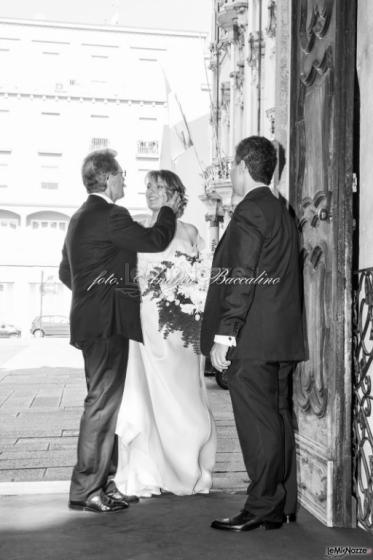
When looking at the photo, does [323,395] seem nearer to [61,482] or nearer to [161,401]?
[161,401]

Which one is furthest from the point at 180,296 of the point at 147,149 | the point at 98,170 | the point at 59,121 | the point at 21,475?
the point at 147,149

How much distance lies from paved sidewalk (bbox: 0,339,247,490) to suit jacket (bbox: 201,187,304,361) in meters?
1.50

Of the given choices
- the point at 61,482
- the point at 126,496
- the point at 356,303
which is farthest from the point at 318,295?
the point at 61,482

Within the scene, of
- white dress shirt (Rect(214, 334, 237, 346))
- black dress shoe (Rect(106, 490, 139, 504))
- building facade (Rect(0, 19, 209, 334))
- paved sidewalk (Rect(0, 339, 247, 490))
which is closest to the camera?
white dress shirt (Rect(214, 334, 237, 346))

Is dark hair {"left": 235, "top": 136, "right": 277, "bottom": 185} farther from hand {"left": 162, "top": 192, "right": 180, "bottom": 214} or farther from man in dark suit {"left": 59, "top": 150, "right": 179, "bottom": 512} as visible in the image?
hand {"left": 162, "top": 192, "right": 180, "bottom": 214}

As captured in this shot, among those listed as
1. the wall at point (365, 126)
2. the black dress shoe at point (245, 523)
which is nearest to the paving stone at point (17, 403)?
the black dress shoe at point (245, 523)

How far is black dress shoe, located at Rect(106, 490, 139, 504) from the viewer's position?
4382 millimetres

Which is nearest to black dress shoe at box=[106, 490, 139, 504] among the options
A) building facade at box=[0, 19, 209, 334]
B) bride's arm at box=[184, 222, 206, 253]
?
bride's arm at box=[184, 222, 206, 253]

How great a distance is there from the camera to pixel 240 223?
151 inches

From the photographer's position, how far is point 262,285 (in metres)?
3.84

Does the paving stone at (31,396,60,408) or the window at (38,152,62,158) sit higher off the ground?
the window at (38,152,62,158)

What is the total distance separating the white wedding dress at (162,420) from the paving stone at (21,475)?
79 cm

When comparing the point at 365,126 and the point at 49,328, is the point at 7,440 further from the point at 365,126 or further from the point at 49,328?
the point at 49,328

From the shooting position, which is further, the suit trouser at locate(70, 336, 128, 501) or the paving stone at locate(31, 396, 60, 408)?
the paving stone at locate(31, 396, 60, 408)
